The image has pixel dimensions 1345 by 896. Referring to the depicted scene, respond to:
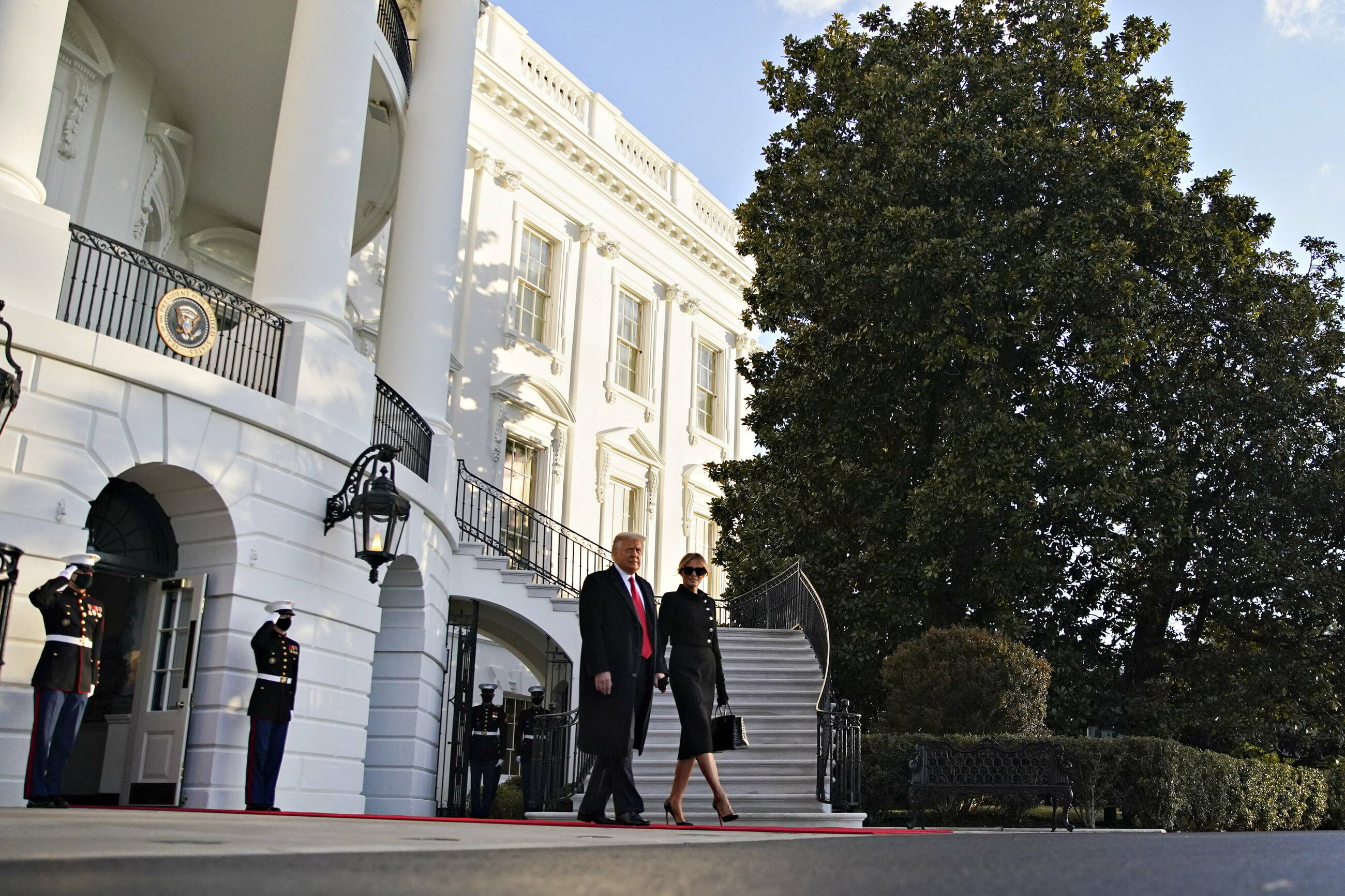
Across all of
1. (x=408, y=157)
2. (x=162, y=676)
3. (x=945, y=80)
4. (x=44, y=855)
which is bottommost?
(x=44, y=855)

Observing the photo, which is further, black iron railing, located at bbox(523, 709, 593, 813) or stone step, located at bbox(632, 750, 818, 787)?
stone step, located at bbox(632, 750, 818, 787)

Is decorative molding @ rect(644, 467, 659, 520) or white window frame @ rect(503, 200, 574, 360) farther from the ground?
white window frame @ rect(503, 200, 574, 360)

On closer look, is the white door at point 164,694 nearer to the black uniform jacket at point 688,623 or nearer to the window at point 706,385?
the black uniform jacket at point 688,623

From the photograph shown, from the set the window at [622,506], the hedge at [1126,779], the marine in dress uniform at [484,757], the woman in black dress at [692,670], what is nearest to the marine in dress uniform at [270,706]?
the woman in black dress at [692,670]

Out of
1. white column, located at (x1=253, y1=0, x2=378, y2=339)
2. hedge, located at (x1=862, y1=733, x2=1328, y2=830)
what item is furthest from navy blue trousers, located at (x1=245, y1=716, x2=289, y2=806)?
hedge, located at (x1=862, y1=733, x2=1328, y2=830)

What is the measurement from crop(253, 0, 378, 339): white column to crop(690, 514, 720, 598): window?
63.4 ft

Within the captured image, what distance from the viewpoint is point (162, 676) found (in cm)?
1125

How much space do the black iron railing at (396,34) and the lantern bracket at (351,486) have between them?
260 inches

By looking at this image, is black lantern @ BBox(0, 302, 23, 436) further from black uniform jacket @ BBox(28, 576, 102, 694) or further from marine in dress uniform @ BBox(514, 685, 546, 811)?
marine in dress uniform @ BBox(514, 685, 546, 811)

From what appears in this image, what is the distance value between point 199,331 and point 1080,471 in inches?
489

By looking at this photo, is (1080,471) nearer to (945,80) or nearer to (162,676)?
(945,80)

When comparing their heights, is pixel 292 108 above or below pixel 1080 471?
above

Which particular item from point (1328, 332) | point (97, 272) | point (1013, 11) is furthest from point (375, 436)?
point (1328, 332)

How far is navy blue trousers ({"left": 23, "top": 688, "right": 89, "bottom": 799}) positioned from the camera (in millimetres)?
8695
